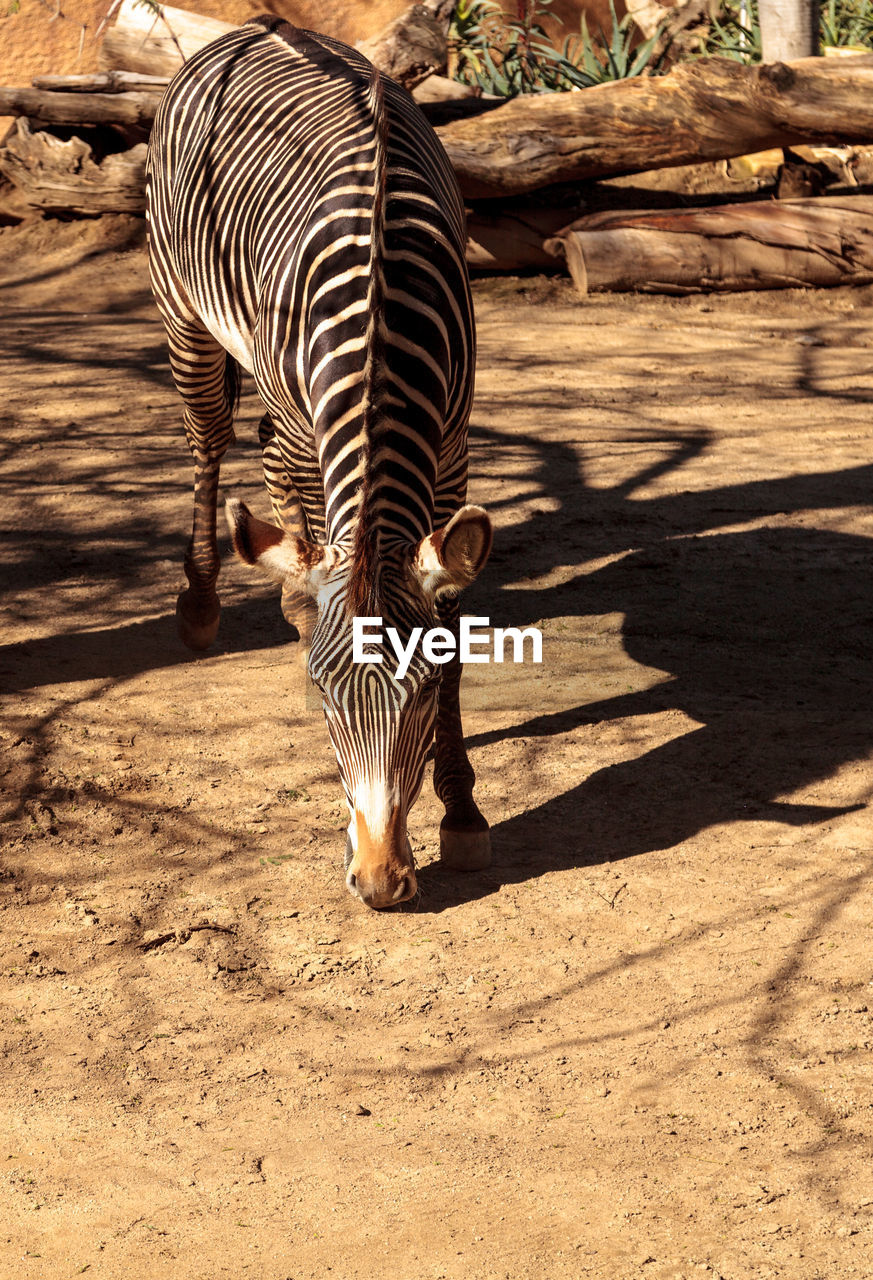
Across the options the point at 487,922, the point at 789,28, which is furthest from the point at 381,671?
the point at 789,28

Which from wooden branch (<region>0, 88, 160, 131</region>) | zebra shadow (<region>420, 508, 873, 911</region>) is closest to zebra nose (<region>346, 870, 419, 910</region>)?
zebra shadow (<region>420, 508, 873, 911</region>)

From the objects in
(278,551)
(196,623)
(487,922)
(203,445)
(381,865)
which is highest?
(278,551)

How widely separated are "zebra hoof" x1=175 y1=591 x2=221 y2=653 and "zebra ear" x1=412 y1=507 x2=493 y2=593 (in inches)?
94.0

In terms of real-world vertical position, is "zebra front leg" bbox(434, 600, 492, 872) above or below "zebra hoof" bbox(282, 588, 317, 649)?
below

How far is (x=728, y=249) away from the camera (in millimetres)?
9578

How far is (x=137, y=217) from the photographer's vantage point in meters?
10.6

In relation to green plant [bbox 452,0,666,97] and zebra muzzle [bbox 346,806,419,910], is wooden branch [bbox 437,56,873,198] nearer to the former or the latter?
green plant [bbox 452,0,666,97]

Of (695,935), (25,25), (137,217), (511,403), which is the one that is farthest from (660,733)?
(25,25)

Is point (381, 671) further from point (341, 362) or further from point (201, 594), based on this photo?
point (201, 594)

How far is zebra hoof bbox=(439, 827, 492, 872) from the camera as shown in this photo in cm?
367

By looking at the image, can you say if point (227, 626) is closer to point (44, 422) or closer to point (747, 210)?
point (44, 422)

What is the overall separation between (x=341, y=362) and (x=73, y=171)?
8169 mm

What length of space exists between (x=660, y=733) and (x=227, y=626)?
78.1 inches

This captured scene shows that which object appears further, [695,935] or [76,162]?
[76,162]
